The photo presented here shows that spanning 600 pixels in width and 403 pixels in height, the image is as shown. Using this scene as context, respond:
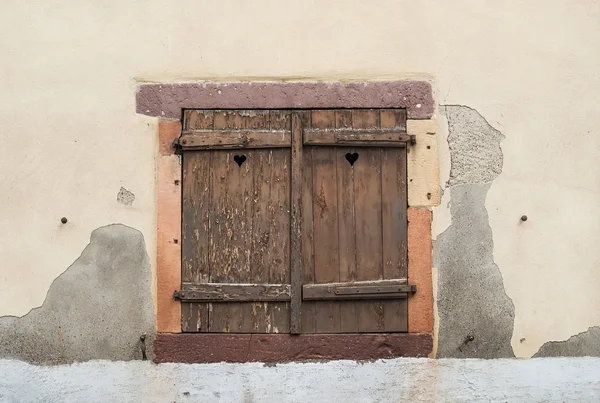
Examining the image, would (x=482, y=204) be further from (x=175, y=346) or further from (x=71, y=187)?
(x=71, y=187)

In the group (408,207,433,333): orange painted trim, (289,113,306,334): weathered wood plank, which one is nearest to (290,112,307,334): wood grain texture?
(289,113,306,334): weathered wood plank

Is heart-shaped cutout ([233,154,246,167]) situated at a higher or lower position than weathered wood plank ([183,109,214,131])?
lower

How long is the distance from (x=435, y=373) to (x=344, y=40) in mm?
2165

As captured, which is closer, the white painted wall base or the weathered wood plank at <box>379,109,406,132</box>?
the white painted wall base

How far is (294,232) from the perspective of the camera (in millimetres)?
5184

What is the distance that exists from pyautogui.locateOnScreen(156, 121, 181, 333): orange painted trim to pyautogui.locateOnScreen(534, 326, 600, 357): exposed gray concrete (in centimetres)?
230

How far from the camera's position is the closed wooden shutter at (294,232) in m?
5.19

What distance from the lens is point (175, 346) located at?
17.0 feet

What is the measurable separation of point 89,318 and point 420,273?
6.86 ft

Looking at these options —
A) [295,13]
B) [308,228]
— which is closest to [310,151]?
[308,228]

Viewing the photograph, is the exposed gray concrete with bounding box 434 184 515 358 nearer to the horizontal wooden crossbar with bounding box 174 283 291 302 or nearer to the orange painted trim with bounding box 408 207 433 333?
the orange painted trim with bounding box 408 207 433 333

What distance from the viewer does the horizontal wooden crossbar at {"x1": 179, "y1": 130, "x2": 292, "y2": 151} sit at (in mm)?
5199

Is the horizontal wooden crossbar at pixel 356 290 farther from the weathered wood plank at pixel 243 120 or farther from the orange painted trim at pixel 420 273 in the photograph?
the weathered wood plank at pixel 243 120

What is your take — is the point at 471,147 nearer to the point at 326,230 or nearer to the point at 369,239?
the point at 369,239
